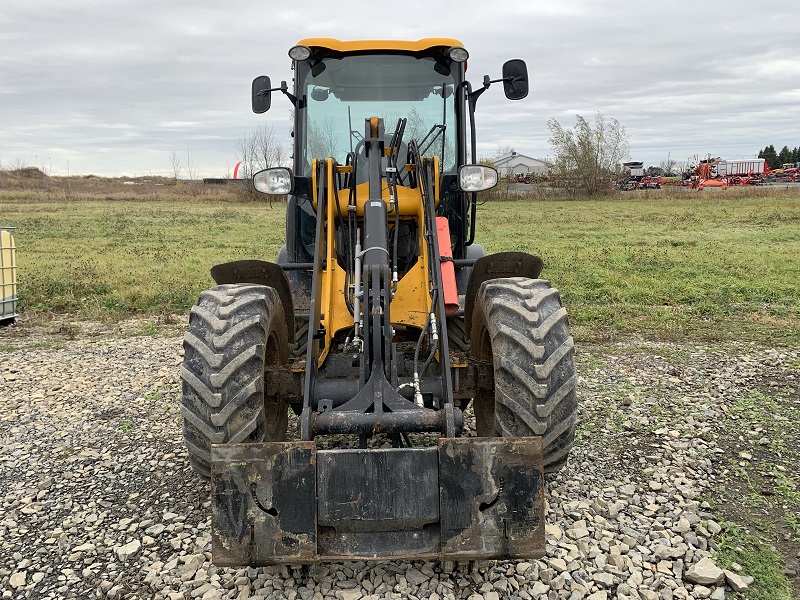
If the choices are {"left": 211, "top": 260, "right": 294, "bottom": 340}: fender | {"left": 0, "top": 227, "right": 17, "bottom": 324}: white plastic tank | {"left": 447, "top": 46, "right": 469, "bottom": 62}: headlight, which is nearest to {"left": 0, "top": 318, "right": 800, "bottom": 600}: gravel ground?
{"left": 211, "top": 260, "right": 294, "bottom": 340}: fender

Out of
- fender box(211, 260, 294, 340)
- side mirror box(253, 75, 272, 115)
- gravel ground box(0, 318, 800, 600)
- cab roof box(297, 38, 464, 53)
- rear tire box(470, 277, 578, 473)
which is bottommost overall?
gravel ground box(0, 318, 800, 600)

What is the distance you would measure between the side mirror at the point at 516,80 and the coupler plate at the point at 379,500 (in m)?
3.05

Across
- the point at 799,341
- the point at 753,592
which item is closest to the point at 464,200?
the point at 753,592

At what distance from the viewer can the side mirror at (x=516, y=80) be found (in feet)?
16.9

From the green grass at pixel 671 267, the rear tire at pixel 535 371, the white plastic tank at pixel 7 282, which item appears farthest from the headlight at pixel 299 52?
the white plastic tank at pixel 7 282

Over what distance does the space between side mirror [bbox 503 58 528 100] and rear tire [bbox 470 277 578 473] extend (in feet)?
6.47

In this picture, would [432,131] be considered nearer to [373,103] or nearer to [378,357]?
[373,103]

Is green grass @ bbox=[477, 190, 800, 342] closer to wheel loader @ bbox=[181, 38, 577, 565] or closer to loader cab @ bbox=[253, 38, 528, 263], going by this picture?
loader cab @ bbox=[253, 38, 528, 263]

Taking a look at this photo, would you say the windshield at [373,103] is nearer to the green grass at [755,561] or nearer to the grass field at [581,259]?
the green grass at [755,561]

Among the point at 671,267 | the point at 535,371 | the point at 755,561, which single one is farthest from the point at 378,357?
the point at 671,267

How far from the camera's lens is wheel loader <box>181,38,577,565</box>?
2.95 meters

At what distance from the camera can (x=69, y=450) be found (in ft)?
16.3

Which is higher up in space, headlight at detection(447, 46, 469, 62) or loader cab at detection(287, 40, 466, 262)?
headlight at detection(447, 46, 469, 62)

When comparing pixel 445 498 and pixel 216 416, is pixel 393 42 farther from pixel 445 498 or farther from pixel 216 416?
pixel 445 498
